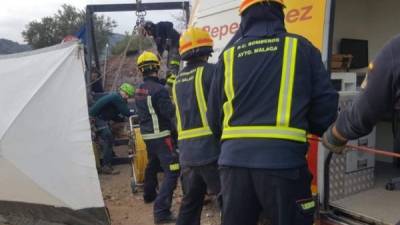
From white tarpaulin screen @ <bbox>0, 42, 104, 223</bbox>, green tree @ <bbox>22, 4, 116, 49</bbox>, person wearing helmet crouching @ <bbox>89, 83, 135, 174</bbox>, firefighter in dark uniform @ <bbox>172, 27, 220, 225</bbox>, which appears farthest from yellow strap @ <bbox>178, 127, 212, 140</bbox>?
green tree @ <bbox>22, 4, 116, 49</bbox>

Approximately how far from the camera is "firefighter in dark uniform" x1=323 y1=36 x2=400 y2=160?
2027mm

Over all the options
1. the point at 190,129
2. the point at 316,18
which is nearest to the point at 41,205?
the point at 190,129

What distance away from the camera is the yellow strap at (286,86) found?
2.73m

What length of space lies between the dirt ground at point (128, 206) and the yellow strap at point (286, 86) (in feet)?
10.1

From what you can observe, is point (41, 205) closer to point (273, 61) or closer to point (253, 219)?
point (253, 219)

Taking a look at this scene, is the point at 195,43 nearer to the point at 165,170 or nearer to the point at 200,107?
the point at 200,107

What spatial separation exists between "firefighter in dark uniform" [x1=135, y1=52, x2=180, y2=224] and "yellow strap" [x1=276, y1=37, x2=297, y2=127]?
128 inches

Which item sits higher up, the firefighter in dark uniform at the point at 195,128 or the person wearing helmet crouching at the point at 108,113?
the firefighter in dark uniform at the point at 195,128

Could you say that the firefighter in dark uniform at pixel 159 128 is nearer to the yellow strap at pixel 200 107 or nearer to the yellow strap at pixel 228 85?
the yellow strap at pixel 200 107

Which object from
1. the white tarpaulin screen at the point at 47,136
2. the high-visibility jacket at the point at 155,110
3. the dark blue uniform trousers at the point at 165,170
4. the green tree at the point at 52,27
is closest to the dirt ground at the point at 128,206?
the dark blue uniform trousers at the point at 165,170

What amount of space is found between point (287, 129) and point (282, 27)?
63 cm

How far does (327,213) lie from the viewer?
345cm

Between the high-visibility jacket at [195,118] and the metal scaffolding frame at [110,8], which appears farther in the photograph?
the metal scaffolding frame at [110,8]

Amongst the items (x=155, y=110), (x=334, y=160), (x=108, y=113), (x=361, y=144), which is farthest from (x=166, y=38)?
(x=334, y=160)
